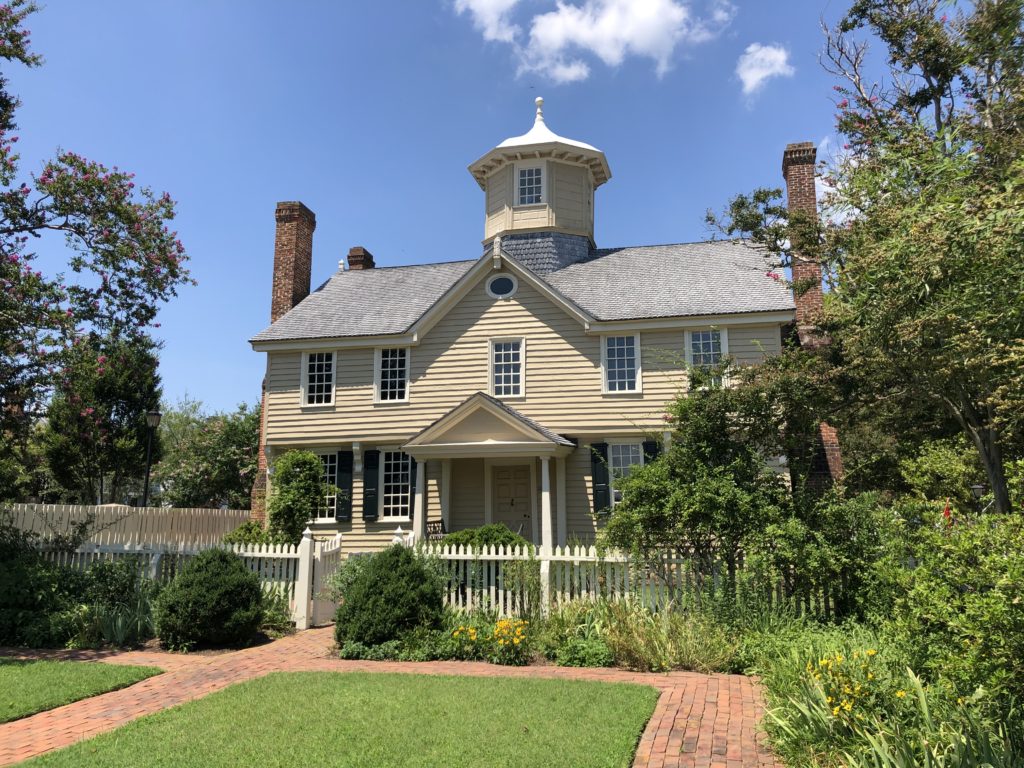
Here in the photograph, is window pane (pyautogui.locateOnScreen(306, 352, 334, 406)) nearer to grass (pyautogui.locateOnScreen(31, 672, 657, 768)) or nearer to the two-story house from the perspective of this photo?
the two-story house

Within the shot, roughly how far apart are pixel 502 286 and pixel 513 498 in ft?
17.8

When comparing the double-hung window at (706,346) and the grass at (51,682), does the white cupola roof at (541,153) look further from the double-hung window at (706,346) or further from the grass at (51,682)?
the grass at (51,682)

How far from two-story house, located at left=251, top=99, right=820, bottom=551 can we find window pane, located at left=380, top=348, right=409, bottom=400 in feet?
0.11

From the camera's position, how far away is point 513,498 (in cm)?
1789

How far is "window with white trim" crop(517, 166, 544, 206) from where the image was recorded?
21.0m

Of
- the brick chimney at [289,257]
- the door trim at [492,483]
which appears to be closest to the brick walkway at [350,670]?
the door trim at [492,483]

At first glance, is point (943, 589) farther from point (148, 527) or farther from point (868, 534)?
point (148, 527)

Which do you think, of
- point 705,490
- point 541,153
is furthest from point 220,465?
point 705,490

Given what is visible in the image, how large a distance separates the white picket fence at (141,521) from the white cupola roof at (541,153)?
13553 millimetres

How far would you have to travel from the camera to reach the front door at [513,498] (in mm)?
17719

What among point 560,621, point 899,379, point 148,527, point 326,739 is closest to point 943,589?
point 326,739

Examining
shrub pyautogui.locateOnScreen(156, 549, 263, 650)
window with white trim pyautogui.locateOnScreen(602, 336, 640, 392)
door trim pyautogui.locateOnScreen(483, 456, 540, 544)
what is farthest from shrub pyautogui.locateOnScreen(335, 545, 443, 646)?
window with white trim pyautogui.locateOnScreen(602, 336, 640, 392)

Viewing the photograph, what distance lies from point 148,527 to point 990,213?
22.5 metres

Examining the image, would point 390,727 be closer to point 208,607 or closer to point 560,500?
point 208,607
